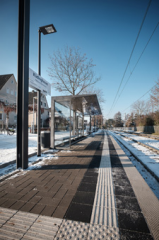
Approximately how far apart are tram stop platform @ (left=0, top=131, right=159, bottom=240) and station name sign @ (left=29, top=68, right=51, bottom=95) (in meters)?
3.04

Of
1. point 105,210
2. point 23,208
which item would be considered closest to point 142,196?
point 105,210

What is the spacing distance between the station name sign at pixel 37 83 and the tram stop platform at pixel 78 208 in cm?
304

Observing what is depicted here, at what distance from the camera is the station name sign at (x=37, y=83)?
4070mm

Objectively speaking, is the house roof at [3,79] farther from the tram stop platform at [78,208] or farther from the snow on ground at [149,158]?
the tram stop platform at [78,208]

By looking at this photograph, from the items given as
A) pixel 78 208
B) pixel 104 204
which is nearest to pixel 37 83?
pixel 78 208

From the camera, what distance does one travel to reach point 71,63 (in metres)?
16.7

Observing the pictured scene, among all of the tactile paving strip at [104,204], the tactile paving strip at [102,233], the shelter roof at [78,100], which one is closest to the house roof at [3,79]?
the shelter roof at [78,100]

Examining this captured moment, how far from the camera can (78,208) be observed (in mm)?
1925

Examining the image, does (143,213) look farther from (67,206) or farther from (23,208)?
(23,208)

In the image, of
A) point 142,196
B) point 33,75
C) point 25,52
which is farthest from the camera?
point 33,75

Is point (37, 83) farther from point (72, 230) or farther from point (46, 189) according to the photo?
point (72, 230)

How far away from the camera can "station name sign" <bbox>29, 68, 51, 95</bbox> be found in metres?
4.07

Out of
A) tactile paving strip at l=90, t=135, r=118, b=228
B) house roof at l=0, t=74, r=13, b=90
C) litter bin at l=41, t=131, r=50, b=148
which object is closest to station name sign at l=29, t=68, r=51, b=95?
litter bin at l=41, t=131, r=50, b=148

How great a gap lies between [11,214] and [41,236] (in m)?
0.69
